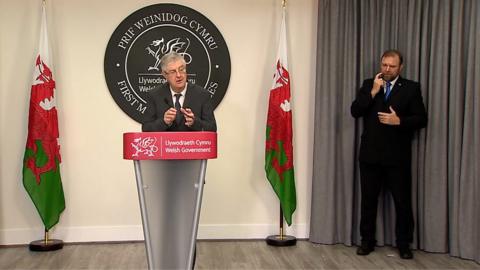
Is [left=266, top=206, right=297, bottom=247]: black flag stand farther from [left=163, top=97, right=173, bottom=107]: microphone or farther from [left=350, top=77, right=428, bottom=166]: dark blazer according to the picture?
[left=163, top=97, right=173, bottom=107]: microphone

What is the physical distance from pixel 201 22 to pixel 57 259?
7.73 ft

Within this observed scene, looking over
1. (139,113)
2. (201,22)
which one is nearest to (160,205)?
(139,113)

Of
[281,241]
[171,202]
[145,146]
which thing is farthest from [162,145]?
[281,241]

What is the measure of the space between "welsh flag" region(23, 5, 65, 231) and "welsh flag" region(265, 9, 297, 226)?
1.84 meters

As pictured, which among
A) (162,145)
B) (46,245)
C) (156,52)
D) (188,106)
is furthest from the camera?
(156,52)

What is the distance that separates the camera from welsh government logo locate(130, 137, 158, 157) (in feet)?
9.02

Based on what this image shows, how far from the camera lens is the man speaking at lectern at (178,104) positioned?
10.3 ft

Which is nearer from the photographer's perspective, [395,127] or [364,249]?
[395,127]

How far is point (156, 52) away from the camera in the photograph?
16.1ft

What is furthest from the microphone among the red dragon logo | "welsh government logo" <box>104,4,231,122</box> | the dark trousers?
the dark trousers

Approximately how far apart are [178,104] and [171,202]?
690mm

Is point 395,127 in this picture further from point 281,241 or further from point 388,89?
point 281,241

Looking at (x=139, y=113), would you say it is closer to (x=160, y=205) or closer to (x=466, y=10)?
(x=160, y=205)

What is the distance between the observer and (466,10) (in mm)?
4328
